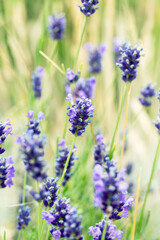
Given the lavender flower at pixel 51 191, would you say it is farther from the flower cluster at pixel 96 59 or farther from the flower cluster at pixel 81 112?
the flower cluster at pixel 96 59

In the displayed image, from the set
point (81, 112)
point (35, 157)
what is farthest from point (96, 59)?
point (35, 157)

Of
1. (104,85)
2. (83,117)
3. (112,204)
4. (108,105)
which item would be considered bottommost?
(112,204)

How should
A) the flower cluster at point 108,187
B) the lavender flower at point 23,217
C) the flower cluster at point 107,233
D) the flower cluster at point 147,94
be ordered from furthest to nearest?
the flower cluster at point 147,94 → the lavender flower at point 23,217 → the flower cluster at point 107,233 → the flower cluster at point 108,187

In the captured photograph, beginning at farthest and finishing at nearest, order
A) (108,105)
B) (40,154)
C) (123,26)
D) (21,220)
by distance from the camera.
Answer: (123,26)
(108,105)
(21,220)
(40,154)

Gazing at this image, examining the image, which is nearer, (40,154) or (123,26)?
(40,154)

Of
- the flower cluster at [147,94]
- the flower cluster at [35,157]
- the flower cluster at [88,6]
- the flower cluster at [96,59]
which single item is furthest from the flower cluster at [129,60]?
the flower cluster at [96,59]

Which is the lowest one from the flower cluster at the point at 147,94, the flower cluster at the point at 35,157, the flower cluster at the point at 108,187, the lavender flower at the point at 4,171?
the flower cluster at the point at 108,187

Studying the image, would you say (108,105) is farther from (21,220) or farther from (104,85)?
(21,220)

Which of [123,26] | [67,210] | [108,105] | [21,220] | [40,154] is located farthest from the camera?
[123,26]

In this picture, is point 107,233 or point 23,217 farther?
point 23,217

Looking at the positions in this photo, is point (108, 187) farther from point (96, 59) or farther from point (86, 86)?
point (96, 59)

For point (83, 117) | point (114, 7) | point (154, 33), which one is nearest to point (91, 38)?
point (114, 7)
